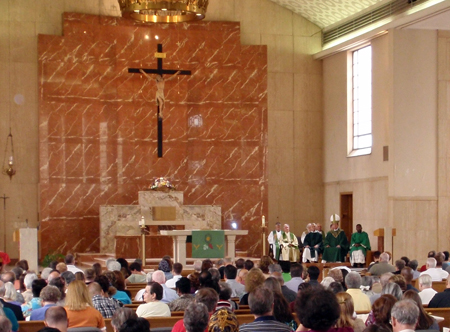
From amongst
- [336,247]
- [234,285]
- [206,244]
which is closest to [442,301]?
[234,285]

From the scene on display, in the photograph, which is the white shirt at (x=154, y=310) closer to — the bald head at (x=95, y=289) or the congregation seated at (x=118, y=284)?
the bald head at (x=95, y=289)

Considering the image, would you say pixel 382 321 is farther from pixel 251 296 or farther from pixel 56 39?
pixel 56 39

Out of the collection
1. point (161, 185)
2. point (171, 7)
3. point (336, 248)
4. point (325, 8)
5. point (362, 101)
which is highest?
point (325, 8)

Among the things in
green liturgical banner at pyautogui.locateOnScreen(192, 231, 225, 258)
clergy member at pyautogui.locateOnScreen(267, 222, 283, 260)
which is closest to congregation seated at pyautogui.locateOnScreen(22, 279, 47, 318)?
green liturgical banner at pyautogui.locateOnScreen(192, 231, 225, 258)

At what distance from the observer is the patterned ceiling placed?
21766 millimetres

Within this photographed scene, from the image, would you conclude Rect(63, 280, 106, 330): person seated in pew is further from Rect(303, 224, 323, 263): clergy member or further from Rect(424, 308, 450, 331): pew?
Rect(303, 224, 323, 263): clergy member

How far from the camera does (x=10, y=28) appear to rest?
69.7 feet

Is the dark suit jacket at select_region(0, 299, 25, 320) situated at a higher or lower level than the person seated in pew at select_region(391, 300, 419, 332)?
lower

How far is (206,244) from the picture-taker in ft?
56.6

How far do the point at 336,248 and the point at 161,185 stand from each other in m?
5.00

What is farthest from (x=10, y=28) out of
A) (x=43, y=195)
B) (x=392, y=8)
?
(x=392, y=8)

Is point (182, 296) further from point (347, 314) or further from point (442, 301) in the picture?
point (442, 301)

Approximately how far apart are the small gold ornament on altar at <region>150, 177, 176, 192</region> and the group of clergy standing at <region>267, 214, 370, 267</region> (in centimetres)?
316

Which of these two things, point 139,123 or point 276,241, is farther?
point 139,123
